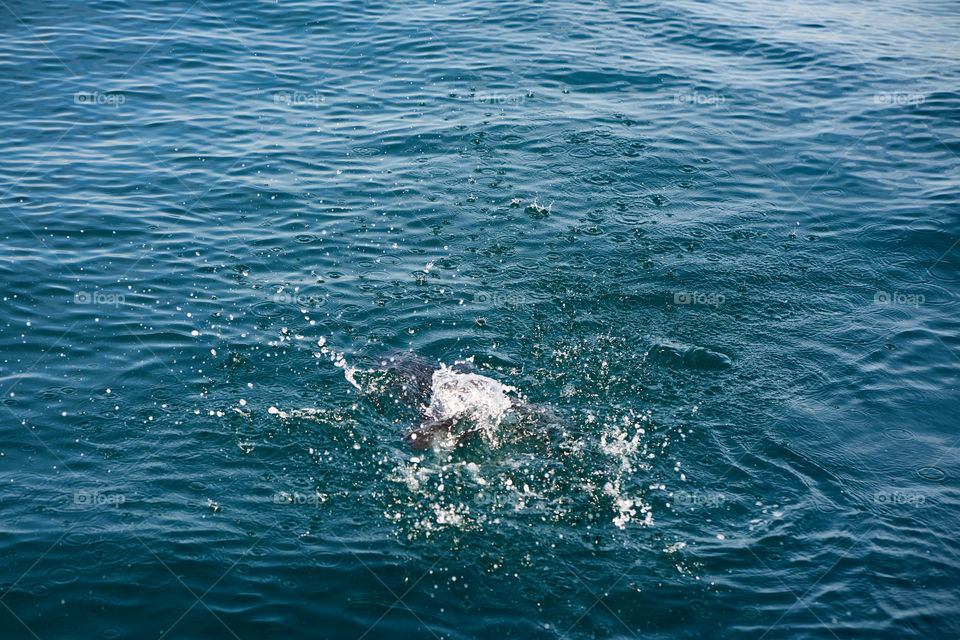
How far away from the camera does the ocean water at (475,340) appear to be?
725cm

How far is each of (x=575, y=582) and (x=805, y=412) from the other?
3.98 metres

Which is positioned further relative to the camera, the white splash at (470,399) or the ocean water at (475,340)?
the white splash at (470,399)

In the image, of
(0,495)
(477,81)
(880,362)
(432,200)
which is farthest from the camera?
(477,81)

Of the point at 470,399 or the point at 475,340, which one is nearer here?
the point at 470,399

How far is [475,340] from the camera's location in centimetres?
1043

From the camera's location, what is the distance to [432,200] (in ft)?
44.2

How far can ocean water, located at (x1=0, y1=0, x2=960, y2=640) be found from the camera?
725 centimetres

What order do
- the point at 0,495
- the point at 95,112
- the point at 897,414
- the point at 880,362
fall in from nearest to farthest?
the point at 0,495
the point at 897,414
the point at 880,362
the point at 95,112

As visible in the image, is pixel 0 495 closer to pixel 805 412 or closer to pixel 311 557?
pixel 311 557

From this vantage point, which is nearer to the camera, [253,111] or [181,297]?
[181,297]

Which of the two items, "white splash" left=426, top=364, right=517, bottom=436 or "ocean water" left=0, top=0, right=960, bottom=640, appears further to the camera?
"white splash" left=426, top=364, right=517, bottom=436

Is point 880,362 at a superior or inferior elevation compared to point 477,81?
inferior

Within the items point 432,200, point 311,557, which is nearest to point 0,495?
point 311,557

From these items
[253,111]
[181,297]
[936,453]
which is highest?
[253,111]
